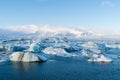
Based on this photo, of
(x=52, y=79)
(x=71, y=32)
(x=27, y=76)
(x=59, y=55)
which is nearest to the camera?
(x=52, y=79)

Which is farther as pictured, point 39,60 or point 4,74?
point 39,60

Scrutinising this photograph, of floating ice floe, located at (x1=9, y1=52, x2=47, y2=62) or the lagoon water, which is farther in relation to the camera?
floating ice floe, located at (x1=9, y1=52, x2=47, y2=62)

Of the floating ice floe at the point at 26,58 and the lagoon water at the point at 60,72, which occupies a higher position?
the floating ice floe at the point at 26,58

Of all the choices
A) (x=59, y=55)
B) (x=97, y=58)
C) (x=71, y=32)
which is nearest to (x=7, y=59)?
(x=59, y=55)

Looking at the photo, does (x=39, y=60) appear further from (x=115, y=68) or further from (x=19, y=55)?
(x=115, y=68)

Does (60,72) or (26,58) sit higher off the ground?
(26,58)

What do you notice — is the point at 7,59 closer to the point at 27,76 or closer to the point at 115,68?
the point at 27,76

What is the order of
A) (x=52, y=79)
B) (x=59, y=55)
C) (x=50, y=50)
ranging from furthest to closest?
1. (x=50, y=50)
2. (x=59, y=55)
3. (x=52, y=79)

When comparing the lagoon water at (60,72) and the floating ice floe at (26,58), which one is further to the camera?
the floating ice floe at (26,58)

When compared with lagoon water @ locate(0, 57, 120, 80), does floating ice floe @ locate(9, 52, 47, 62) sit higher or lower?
higher

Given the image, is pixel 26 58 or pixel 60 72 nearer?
pixel 60 72
